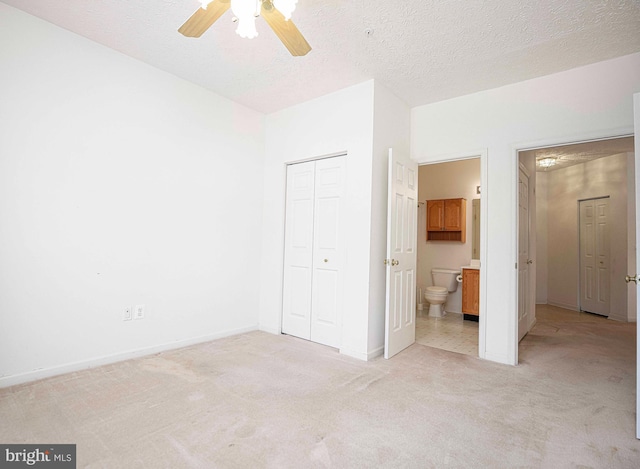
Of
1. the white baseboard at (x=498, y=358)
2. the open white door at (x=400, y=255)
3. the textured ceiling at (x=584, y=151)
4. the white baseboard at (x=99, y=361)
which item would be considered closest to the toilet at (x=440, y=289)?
the open white door at (x=400, y=255)

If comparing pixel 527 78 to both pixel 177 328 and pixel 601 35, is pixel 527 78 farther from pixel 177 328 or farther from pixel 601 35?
pixel 177 328

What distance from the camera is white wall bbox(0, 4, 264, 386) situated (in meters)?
2.50

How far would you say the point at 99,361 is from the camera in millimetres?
2865

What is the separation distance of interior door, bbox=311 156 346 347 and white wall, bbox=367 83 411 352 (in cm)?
40

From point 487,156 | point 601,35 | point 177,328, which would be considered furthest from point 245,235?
point 601,35

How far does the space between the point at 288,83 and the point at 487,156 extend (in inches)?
85.5

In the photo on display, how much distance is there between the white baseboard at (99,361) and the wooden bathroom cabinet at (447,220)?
12.4 feet

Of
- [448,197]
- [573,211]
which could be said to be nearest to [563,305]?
[573,211]

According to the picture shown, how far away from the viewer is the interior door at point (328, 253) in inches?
143

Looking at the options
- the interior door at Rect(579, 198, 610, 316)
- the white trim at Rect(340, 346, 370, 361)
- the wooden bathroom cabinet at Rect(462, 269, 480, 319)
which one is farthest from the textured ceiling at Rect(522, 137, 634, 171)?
the white trim at Rect(340, 346, 370, 361)

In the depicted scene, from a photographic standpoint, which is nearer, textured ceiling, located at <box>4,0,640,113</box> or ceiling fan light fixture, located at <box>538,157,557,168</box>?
textured ceiling, located at <box>4,0,640,113</box>

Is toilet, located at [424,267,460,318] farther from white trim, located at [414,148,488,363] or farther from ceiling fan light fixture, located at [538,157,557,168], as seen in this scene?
ceiling fan light fixture, located at [538,157,557,168]

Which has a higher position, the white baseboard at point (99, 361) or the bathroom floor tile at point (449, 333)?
the white baseboard at point (99, 361)

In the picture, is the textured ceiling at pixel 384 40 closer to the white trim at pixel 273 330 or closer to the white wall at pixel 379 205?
the white wall at pixel 379 205
